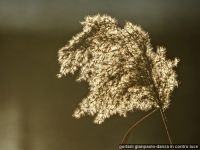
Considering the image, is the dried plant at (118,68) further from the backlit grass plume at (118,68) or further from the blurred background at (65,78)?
the blurred background at (65,78)

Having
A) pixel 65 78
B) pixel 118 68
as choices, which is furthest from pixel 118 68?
pixel 65 78

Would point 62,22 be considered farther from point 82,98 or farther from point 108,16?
point 82,98

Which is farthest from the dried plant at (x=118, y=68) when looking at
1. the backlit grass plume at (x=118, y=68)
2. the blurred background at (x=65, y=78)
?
the blurred background at (x=65, y=78)

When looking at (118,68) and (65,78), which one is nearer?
(118,68)

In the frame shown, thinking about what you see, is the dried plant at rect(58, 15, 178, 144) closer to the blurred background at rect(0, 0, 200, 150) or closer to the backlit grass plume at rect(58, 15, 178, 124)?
the backlit grass plume at rect(58, 15, 178, 124)

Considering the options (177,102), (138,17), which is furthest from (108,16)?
(177,102)

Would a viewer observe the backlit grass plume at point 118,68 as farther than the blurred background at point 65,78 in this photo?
No

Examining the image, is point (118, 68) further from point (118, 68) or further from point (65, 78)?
point (65, 78)
